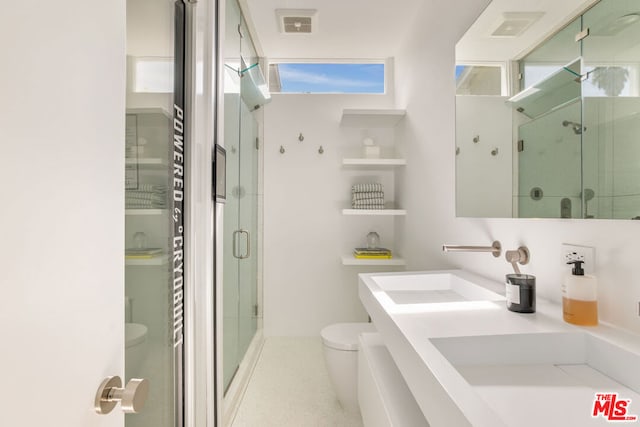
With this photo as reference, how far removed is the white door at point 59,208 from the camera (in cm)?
40

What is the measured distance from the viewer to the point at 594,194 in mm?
943

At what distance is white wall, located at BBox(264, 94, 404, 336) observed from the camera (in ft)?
10.1

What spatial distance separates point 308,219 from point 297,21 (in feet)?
5.39

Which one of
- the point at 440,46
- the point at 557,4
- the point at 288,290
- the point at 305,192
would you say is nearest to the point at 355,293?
the point at 288,290

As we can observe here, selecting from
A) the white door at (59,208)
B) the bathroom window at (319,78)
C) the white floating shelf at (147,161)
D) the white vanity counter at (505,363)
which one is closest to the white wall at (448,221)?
the white vanity counter at (505,363)

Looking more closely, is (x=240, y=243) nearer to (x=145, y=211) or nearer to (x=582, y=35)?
(x=145, y=211)

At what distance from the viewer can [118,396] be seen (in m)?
0.56

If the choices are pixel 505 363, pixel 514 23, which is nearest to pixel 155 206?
pixel 505 363

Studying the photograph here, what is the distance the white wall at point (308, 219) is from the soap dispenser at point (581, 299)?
7.10ft

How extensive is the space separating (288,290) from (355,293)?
2.10 feet

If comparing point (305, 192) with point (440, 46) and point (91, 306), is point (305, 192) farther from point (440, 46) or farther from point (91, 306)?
point (91, 306)

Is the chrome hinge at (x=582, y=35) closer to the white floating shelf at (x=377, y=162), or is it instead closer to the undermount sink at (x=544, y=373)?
the undermount sink at (x=544, y=373)

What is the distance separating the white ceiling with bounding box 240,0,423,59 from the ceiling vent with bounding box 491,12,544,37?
1.15 m

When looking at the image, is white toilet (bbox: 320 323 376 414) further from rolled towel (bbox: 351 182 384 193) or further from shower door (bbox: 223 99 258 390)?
rolled towel (bbox: 351 182 384 193)
